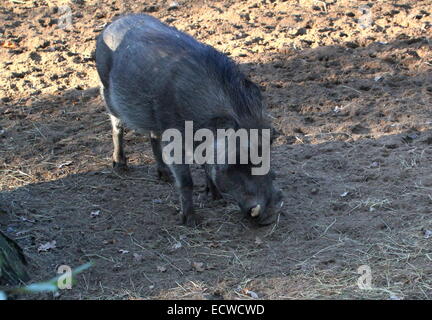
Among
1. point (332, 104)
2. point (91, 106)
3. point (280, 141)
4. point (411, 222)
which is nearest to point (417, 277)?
point (411, 222)

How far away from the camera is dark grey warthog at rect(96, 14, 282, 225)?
16.2ft

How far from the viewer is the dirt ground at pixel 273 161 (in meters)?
4.53

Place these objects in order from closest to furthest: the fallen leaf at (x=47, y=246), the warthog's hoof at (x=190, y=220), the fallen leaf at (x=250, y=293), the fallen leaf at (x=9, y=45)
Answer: the fallen leaf at (x=250, y=293) < the fallen leaf at (x=47, y=246) < the warthog's hoof at (x=190, y=220) < the fallen leaf at (x=9, y=45)

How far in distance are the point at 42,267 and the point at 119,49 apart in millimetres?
2120

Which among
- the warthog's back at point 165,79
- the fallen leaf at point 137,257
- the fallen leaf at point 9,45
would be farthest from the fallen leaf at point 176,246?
the fallen leaf at point 9,45

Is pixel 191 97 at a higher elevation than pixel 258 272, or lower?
higher

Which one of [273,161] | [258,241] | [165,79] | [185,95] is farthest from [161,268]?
[273,161]

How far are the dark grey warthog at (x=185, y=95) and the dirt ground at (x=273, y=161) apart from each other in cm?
35

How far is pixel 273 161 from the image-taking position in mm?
6191

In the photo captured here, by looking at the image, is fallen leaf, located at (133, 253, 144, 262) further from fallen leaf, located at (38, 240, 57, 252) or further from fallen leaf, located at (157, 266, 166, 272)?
fallen leaf, located at (38, 240, 57, 252)

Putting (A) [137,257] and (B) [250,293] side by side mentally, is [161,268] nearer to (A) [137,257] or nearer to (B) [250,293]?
(A) [137,257]

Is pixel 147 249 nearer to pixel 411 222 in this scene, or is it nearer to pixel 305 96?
pixel 411 222

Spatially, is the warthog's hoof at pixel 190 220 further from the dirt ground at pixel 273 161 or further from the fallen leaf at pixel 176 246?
the fallen leaf at pixel 176 246

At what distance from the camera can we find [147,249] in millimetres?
4906
